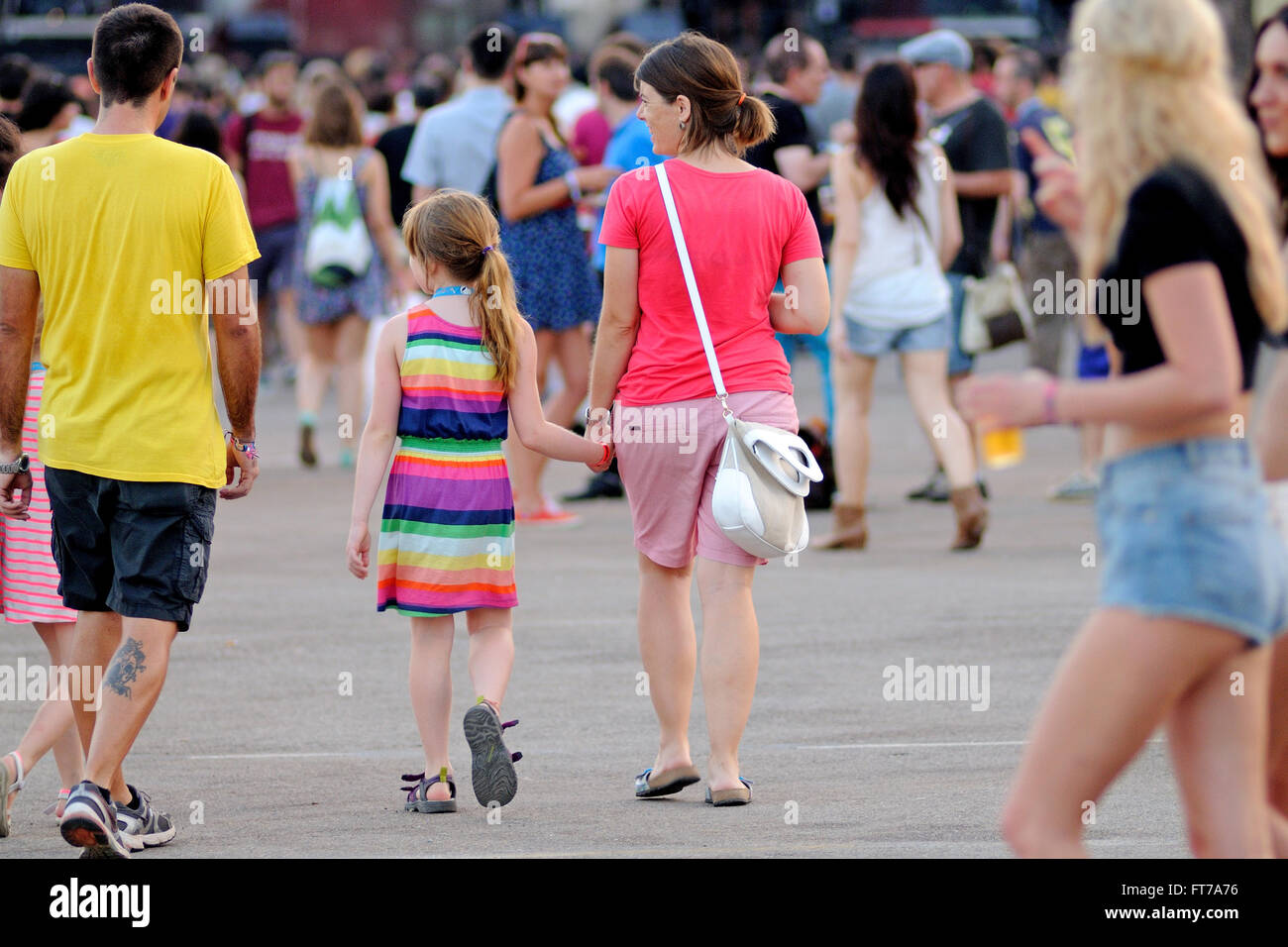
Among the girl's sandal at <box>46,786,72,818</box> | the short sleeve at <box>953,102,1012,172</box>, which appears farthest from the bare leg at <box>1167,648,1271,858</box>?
the short sleeve at <box>953,102,1012,172</box>

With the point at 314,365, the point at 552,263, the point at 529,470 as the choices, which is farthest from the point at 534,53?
the point at 314,365

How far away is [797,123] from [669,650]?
5.63 meters

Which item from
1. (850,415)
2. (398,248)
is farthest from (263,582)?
(398,248)

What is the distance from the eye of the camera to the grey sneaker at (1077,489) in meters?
11.5

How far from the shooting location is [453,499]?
554 centimetres

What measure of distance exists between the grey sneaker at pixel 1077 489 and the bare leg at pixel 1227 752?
826 cm

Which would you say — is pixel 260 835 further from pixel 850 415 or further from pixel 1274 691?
pixel 850 415

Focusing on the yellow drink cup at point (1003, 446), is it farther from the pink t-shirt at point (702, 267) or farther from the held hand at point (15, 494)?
the held hand at point (15, 494)

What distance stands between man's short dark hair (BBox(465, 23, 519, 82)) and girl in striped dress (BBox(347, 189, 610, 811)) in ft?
18.6

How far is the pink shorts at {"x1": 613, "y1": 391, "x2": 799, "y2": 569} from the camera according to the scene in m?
5.61

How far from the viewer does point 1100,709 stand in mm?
3279

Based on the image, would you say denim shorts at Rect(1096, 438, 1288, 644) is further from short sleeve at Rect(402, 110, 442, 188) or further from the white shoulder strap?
short sleeve at Rect(402, 110, 442, 188)
